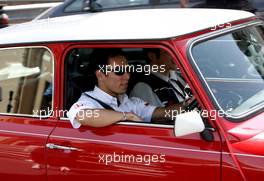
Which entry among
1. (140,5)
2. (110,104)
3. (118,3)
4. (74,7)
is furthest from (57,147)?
(74,7)

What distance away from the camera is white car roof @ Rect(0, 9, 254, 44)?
2900 mm

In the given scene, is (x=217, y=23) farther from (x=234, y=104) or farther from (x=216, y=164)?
(x=216, y=164)

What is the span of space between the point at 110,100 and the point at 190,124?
2.57 feet

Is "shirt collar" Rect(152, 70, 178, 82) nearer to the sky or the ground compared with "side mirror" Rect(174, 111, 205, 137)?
nearer to the sky

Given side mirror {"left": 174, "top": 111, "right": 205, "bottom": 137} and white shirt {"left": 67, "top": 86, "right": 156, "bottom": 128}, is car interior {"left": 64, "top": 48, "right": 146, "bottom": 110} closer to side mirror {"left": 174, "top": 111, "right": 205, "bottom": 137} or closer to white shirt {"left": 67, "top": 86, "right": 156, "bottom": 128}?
white shirt {"left": 67, "top": 86, "right": 156, "bottom": 128}

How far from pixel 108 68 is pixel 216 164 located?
98cm

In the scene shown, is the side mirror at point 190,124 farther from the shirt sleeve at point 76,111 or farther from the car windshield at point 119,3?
the car windshield at point 119,3

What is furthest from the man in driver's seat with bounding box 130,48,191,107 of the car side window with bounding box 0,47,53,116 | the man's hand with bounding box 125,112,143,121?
the car side window with bounding box 0,47,53,116

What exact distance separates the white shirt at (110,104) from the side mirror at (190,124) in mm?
547

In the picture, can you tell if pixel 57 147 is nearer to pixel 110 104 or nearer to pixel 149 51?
pixel 110 104

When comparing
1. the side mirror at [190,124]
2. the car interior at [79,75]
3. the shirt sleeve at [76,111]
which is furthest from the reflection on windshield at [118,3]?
the side mirror at [190,124]

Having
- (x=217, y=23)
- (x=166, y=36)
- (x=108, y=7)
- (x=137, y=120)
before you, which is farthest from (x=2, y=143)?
(x=108, y=7)

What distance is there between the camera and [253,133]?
8.86 ft

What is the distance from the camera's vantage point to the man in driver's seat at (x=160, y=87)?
3424mm
